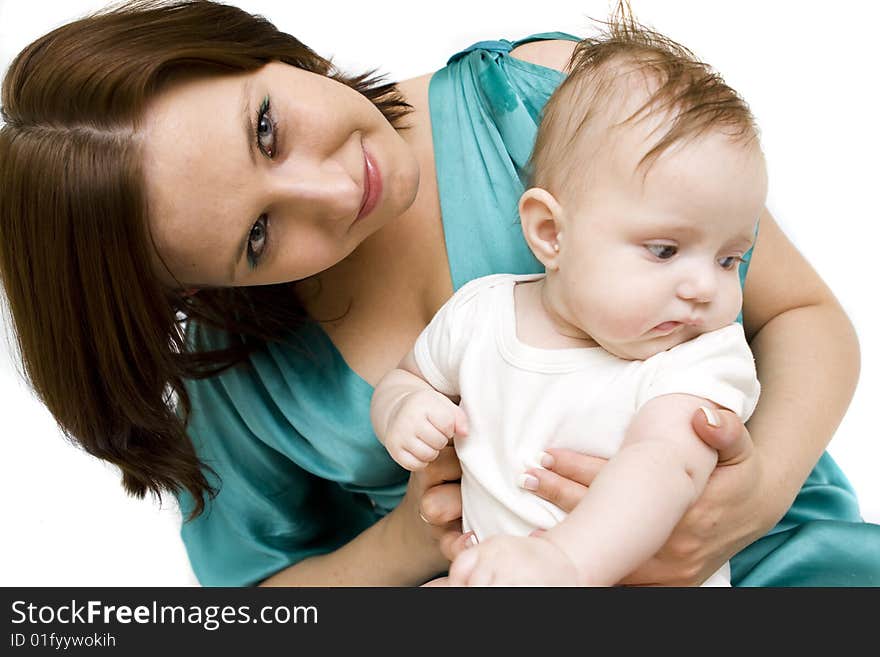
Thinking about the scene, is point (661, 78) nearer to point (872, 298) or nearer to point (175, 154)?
point (175, 154)

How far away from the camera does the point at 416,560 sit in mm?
1480

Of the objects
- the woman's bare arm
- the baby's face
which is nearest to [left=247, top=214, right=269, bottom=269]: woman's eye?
the baby's face

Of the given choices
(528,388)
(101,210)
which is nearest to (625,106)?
(528,388)

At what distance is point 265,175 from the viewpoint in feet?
3.88

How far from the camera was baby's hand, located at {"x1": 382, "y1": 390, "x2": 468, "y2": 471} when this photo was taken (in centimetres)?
114

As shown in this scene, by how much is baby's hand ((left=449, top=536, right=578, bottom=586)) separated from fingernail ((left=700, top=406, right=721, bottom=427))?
0.20 m

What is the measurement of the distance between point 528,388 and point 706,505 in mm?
219

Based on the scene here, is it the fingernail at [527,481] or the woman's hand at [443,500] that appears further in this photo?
the woman's hand at [443,500]

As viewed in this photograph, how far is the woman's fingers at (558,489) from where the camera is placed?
1.07m

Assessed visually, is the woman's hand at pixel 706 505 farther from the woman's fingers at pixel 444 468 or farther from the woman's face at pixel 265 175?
the woman's face at pixel 265 175

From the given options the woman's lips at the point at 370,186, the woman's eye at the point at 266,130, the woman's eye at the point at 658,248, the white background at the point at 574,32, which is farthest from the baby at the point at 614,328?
the white background at the point at 574,32

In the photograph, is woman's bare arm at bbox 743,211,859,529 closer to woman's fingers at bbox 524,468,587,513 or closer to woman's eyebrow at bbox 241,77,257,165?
woman's fingers at bbox 524,468,587,513

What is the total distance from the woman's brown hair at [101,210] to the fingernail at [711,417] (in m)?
0.61

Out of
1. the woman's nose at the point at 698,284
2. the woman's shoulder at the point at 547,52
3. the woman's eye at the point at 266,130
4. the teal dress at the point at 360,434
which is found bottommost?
the teal dress at the point at 360,434
